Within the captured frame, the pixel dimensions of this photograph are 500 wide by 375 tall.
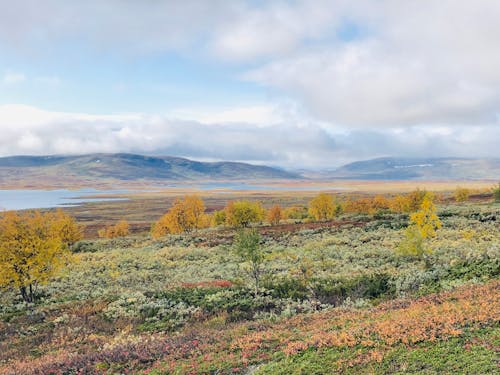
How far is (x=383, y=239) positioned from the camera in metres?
50.5

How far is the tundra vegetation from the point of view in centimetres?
1302

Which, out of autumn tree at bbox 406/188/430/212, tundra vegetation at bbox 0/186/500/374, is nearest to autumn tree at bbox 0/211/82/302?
tundra vegetation at bbox 0/186/500/374

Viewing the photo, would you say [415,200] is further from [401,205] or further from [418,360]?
[418,360]

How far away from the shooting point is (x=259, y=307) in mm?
24688

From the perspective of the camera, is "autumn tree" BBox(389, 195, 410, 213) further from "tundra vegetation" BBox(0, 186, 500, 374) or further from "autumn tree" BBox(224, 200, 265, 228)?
"tundra vegetation" BBox(0, 186, 500, 374)

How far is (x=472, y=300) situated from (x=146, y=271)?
33.0m

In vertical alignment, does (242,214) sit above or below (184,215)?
above

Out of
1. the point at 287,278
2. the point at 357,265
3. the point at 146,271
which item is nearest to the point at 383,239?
the point at 357,265

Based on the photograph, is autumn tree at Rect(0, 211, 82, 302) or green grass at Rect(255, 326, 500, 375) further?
autumn tree at Rect(0, 211, 82, 302)

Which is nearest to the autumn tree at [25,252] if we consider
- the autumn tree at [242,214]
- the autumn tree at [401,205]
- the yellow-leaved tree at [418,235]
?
the yellow-leaved tree at [418,235]

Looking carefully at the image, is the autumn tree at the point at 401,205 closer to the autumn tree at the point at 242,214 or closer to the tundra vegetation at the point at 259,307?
the autumn tree at the point at 242,214

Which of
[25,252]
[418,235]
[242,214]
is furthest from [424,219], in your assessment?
[242,214]

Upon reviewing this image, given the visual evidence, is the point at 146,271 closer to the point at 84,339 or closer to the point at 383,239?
the point at 84,339

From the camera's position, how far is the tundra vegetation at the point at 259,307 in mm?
13016
